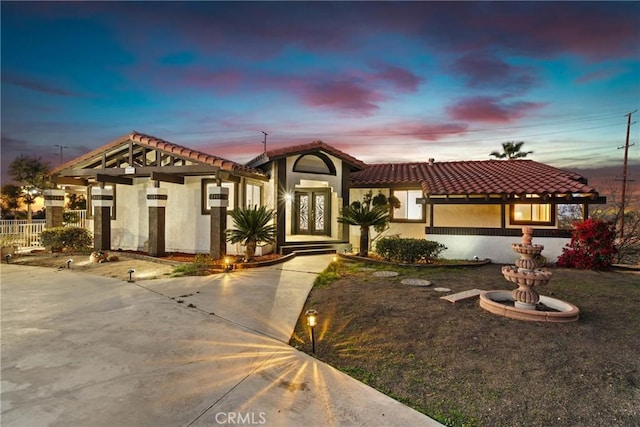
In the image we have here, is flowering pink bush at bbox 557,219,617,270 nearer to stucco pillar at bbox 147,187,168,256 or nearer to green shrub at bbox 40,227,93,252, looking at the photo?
stucco pillar at bbox 147,187,168,256

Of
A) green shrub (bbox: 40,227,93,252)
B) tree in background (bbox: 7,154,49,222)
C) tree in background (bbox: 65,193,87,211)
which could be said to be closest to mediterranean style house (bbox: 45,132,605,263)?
green shrub (bbox: 40,227,93,252)

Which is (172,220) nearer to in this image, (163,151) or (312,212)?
(163,151)

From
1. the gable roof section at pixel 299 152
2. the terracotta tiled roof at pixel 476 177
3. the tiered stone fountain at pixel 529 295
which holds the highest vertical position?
the gable roof section at pixel 299 152

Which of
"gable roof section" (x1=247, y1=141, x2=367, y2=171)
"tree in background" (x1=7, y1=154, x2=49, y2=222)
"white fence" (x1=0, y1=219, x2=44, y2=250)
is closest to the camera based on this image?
"gable roof section" (x1=247, y1=141, x2=367, y2=171)

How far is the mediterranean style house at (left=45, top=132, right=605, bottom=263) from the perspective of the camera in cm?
1107

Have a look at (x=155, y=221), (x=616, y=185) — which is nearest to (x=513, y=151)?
(x=616, y=185)

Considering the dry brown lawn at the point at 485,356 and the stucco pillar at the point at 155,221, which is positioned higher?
the stucco pillar at the point at 155,221

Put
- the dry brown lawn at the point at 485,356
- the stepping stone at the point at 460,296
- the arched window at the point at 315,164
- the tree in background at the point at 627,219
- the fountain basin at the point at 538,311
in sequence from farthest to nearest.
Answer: the arched window at the point at 315,164 → the tree in background at the point at 627,219 → the stepping stone at the point at 460,296 → the fountain basin at the point at 538,311 → the dry brown lawn at the point at 485,356

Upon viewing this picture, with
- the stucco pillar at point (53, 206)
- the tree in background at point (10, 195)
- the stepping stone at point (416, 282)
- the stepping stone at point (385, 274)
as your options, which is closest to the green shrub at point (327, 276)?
the stepping stone at point (385, 274)

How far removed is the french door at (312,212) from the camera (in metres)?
15.6

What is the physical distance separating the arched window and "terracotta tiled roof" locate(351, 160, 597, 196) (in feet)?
4.79

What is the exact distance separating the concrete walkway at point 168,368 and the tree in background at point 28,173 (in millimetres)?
19665

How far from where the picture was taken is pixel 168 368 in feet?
11.7

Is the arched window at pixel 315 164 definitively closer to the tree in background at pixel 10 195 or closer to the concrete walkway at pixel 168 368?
the concrete walkway at pixel 168 368
